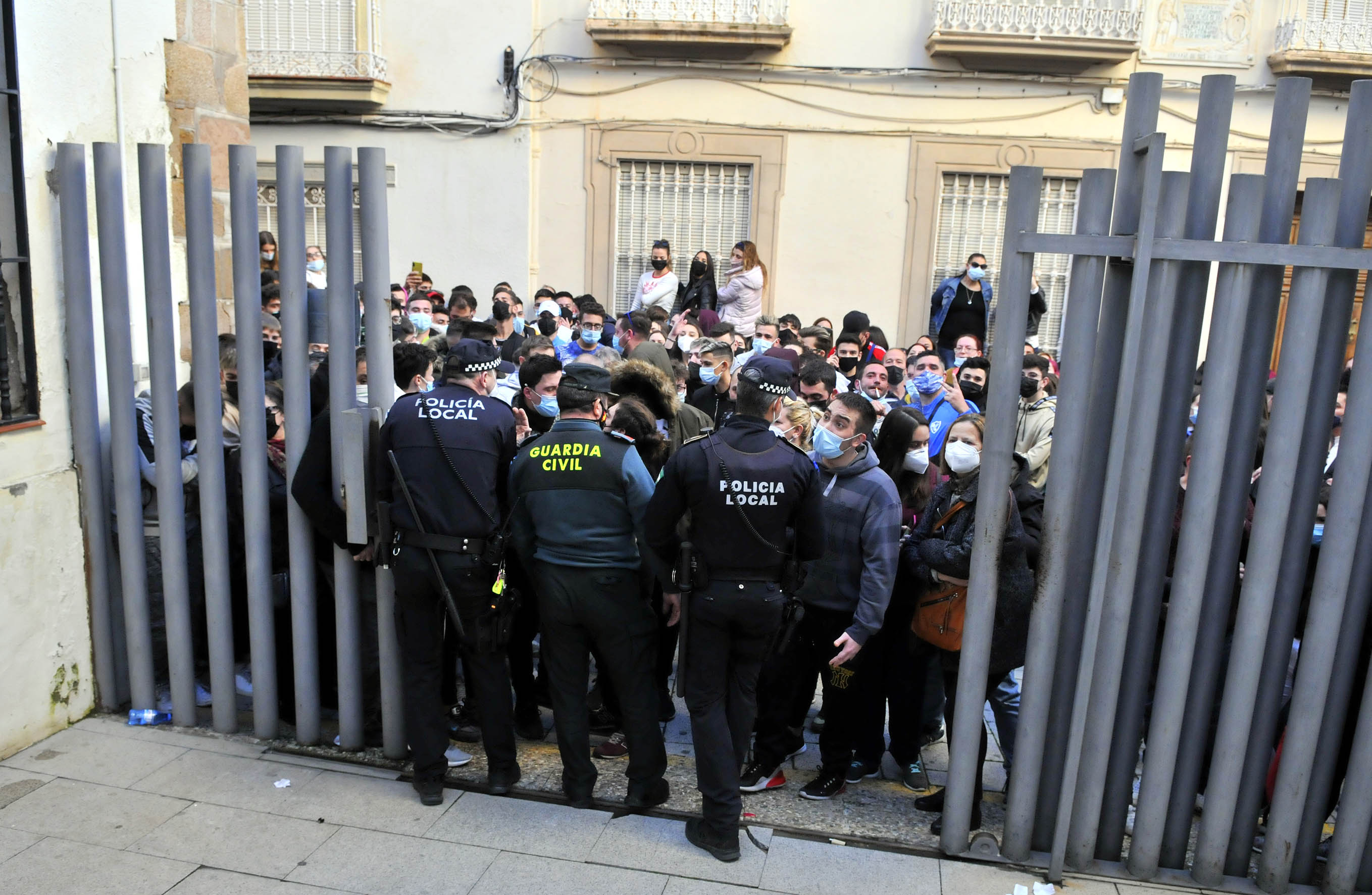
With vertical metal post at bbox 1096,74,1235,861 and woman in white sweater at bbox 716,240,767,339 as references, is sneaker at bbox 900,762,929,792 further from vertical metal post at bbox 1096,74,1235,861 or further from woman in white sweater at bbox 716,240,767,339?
woman in white sweater at bbox 716,240,767,339

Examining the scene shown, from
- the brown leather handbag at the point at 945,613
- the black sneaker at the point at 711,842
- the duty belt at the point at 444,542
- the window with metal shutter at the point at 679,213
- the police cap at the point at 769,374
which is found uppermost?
the window with metal shutter at the point at 679,213

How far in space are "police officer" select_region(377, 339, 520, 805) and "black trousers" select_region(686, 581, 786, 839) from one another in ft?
2.72

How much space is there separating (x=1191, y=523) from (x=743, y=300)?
8.61 metres

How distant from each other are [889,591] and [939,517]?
356 millimetres

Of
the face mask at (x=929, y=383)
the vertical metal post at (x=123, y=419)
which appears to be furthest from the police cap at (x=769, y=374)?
the face mask at (x=929, y=383)

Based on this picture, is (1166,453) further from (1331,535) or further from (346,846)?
(346,846)

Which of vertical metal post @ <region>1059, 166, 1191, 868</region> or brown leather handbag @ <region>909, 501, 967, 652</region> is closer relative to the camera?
vertical metal post @ <region>1059, 166, 1191, 868</region>

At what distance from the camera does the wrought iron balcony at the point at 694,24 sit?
1256 cm

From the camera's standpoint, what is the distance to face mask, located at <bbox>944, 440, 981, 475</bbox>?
4305 mm

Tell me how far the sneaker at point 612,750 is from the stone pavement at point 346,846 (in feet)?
1.97

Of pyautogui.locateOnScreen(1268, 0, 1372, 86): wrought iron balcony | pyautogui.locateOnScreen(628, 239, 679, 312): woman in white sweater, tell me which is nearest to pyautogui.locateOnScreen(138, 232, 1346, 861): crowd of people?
pyautogui.locateOnScreen(628, 239, 679, 312): woman in white sweater

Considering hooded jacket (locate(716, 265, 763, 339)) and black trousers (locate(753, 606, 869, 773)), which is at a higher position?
hooded jacket (locate(716, 265, 763, 339))

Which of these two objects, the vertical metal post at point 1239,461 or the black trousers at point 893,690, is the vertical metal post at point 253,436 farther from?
the vertical metal post at point 1239,461

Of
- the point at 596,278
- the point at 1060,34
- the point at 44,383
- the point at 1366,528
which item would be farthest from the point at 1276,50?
the point at 44,383
